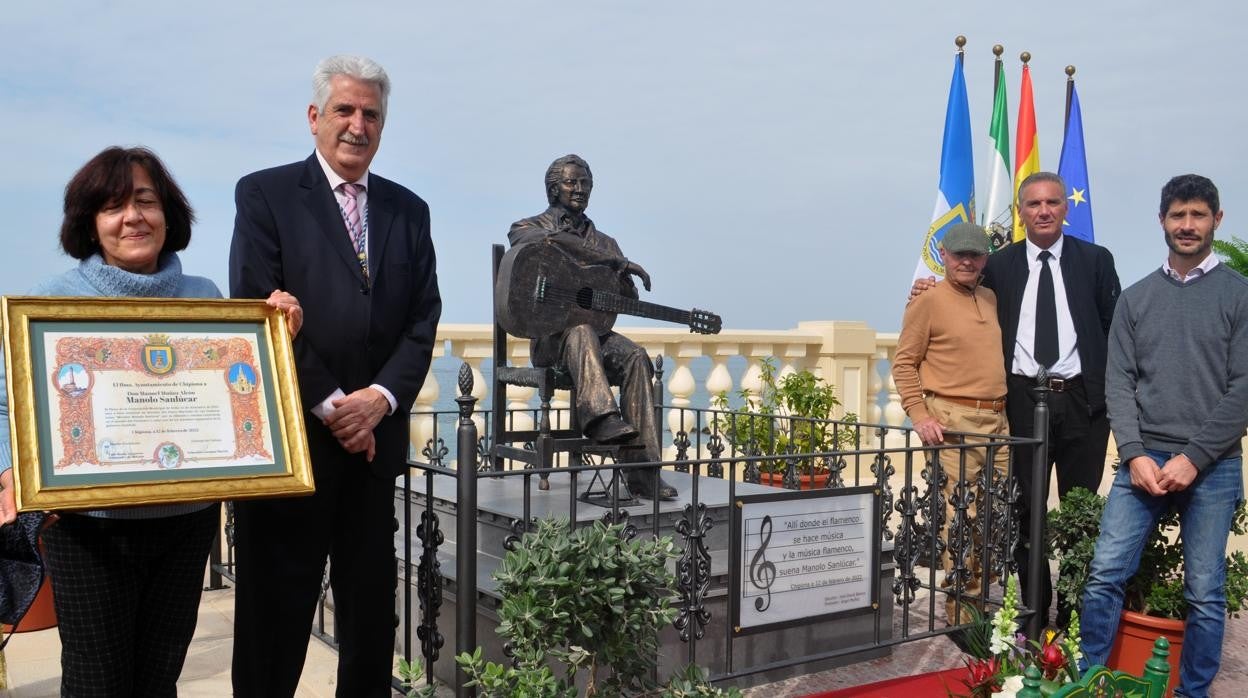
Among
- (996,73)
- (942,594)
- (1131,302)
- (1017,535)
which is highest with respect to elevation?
(996,73)

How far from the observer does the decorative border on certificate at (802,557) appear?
383 cm

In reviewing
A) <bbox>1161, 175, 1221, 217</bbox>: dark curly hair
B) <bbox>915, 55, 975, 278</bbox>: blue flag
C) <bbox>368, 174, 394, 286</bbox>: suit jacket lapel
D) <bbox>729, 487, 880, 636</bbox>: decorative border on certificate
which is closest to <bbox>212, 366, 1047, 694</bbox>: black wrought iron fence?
<bbox>729, 487, 880, 636</bbox>: decorative border on certificate

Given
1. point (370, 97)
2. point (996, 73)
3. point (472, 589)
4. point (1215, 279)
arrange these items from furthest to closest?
point (996, 73)
point (1215, 279)
point (472, 589)
point (370, 97)

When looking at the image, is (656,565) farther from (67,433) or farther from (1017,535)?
(1017,535)

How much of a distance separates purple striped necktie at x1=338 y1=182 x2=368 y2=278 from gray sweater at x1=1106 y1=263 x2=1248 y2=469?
307 centimetres

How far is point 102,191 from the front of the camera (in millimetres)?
2660

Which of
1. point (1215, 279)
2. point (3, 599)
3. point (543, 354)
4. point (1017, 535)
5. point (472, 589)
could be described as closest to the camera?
point (3, 599)

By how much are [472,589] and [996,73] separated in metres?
9.39

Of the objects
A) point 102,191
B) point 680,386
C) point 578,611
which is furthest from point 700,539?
point 680,386

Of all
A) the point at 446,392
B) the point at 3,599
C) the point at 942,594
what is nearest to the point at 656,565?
the point at 3,599

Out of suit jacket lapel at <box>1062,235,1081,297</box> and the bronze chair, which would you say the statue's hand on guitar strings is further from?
suit jacket lapel at <box>1062,235,1081,297</box>

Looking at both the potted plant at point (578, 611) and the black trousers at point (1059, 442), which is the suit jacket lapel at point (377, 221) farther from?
the black trousers at point (1059, 442)

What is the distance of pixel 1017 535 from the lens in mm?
4902

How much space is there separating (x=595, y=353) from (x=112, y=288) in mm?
2888
